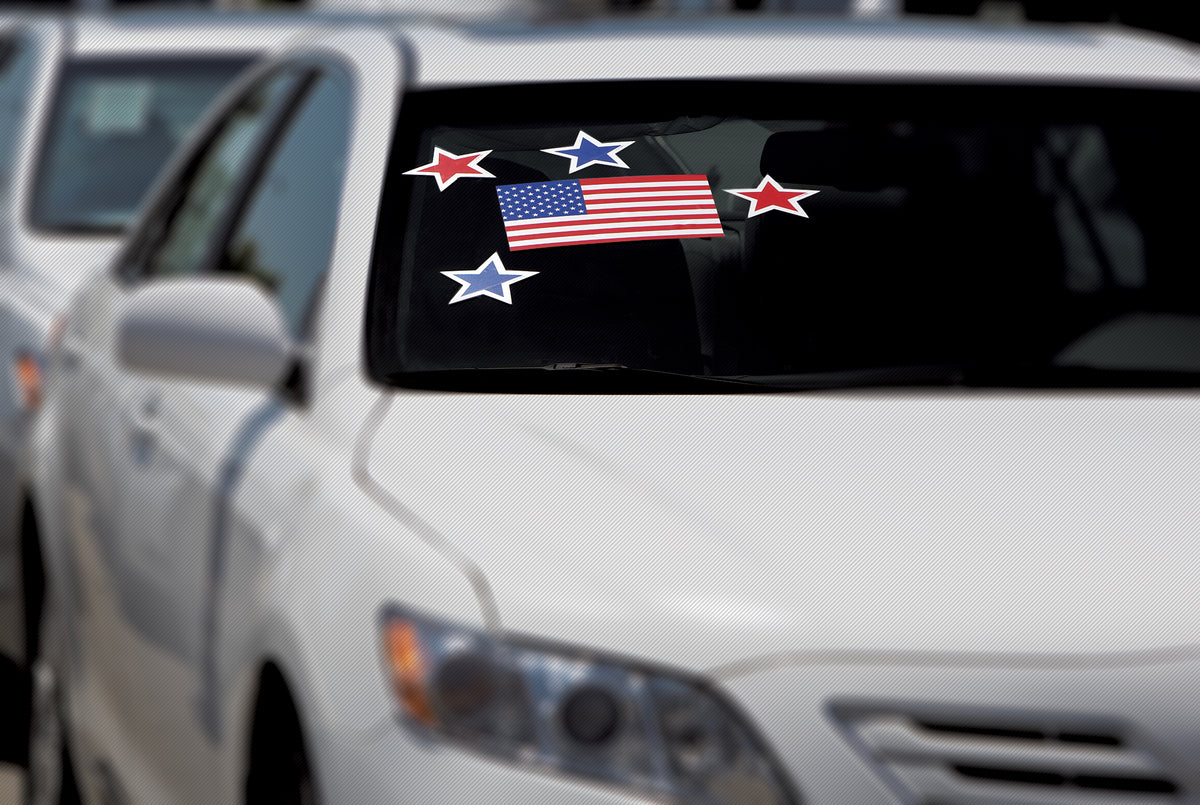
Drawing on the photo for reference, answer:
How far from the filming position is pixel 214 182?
4527 millimetres

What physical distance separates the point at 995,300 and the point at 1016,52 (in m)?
0.57

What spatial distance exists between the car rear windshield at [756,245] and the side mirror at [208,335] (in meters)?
0.19

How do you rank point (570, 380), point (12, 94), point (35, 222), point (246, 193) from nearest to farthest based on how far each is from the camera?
point (570, 380), point (246, 193), point (35, 222), point (12, 94)

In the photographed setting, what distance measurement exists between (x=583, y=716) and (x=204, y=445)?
1263 mm

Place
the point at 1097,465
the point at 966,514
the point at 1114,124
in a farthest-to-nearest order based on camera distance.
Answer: the point at 1114,124 < the point at 1097,465 < the point at 966,514

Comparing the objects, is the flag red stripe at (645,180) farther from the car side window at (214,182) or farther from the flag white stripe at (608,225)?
the car side window at (214,182)

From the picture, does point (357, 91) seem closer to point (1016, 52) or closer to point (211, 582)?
point (211, 582)

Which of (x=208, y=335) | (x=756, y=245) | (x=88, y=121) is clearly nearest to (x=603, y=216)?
(x=756, y=245)

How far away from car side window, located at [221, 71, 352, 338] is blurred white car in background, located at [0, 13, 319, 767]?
2.23m

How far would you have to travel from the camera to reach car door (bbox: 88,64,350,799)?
3309 millimetres

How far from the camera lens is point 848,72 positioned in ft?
12.0

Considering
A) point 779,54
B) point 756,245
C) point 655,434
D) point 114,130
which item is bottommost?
point 114,130

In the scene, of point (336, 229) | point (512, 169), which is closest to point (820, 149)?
point (512, 169)

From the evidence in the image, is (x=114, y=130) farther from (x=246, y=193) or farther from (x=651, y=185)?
(x=651, y=185)
